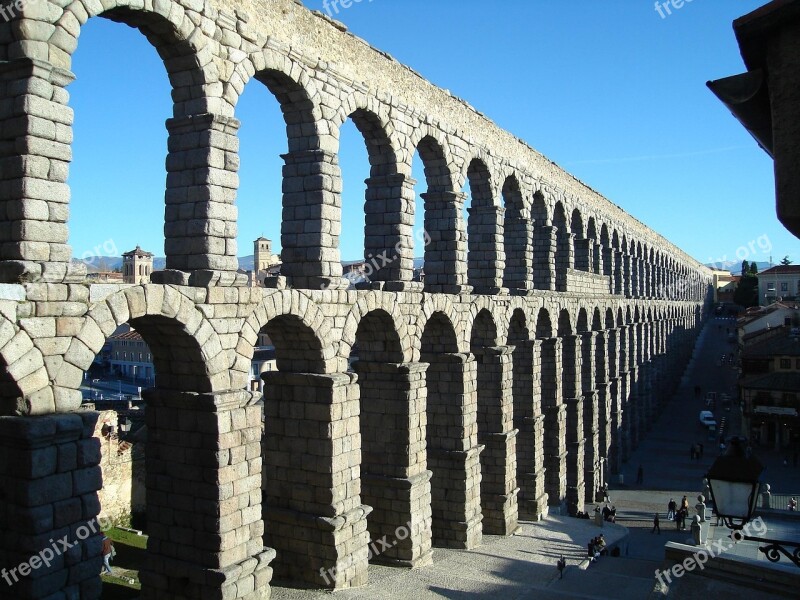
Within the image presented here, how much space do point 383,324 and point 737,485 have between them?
10.2 m

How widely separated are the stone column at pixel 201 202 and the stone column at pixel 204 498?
6.61 feet

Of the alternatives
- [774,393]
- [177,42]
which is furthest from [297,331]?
[774,393]

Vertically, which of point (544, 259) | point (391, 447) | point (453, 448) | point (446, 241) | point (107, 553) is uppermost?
point (544, 259)

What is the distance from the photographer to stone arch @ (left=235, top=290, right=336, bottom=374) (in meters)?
12.0

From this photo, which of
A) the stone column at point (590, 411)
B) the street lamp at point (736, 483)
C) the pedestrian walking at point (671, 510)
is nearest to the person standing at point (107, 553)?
the street lamp at point (736, 483)

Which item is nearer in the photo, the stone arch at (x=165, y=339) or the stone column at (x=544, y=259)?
the stone arch at (x=165, y=339)

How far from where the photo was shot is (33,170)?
8.73 meters

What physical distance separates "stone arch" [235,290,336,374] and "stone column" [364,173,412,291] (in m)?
3.19

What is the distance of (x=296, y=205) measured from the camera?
14.0 m

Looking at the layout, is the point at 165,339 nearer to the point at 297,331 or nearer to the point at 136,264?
the point at 297,331

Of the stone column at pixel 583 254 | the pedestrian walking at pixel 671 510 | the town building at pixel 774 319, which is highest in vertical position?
the stone column at pixel 583 254

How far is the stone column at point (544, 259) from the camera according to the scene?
26844 mm

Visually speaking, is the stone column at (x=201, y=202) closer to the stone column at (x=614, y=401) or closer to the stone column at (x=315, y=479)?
the stone column at (x=315, y=479)

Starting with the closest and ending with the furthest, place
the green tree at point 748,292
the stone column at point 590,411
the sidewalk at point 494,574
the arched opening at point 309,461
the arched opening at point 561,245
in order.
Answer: the arched opening at point 309,461
the sidewalk at point 494,574
the arched opening at point 561,245
the stone column at point 590,411
the green tree at point 748,292
